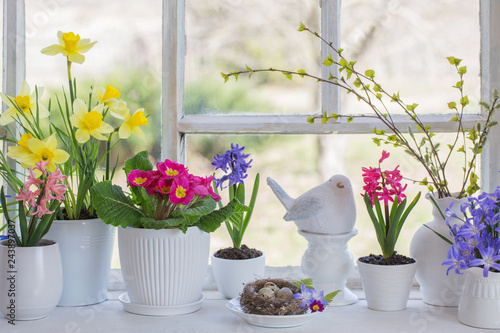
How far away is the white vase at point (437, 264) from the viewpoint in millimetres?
1311

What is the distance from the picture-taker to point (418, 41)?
153 centimetres

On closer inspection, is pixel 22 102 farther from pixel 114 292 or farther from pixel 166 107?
Answer: pixel 114 292

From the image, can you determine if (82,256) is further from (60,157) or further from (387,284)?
(387,284)

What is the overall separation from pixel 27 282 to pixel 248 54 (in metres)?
0.84

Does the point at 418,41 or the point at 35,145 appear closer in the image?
the point at 35,145

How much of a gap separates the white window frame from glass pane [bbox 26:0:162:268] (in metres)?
0.04

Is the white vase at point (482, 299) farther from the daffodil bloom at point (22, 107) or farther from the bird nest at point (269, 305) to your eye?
the daffodil bloom at point (22, 107)

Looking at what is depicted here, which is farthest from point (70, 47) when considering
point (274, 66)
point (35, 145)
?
point (274, 66)

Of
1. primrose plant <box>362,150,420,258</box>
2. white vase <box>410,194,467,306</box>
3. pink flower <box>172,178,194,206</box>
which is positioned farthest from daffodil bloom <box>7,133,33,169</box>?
white vase <box>410,194,467,306</box>

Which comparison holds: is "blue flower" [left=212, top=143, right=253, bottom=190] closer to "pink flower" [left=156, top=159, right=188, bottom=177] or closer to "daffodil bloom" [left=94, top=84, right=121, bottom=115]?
"pink flower" [left=156, top=159, right=188, bottom=177]

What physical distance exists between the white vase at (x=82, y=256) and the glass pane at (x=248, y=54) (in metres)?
0.45

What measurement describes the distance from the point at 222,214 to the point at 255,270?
0.19 meters

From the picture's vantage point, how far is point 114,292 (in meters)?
1.51

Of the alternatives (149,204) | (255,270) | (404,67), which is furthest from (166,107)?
(404,67)
